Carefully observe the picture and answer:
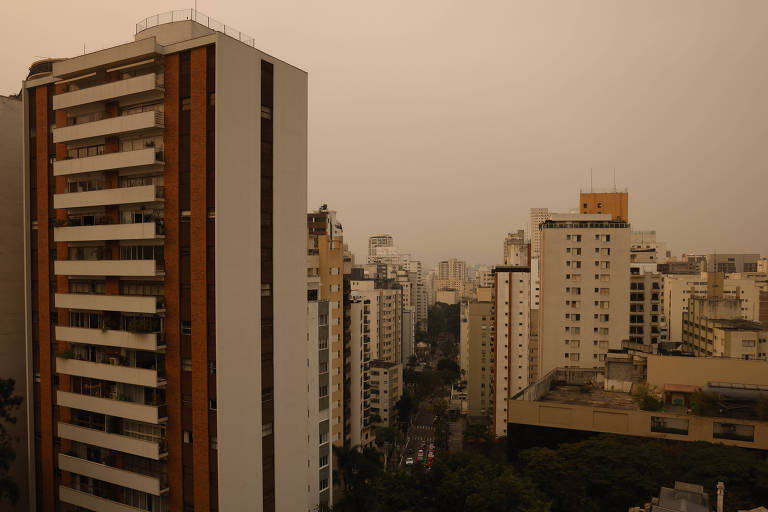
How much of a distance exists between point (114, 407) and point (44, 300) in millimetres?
6447

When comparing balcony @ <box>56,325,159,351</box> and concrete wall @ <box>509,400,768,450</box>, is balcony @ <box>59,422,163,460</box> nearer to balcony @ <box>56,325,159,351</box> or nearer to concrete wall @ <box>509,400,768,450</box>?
balcony @ <box>56,325,159,351</box>

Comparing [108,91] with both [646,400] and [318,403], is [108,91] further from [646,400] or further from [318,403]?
[646,400]

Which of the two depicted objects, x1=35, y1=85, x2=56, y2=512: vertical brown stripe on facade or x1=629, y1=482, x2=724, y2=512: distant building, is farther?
x1=35, y1=85, x2=56, y2=512: vertical brown stripe on facade

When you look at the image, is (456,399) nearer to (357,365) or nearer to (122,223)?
→ (357,365)

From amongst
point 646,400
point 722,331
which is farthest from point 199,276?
point 722,331

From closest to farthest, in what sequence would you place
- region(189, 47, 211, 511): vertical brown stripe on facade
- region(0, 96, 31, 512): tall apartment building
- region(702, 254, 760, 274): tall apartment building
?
region(189, 47, 211, 511): vertical brown stripe on facade < region(0, 96, 31, 512): tall apartment building < region(702, 254, 760, 274): tall apartment building

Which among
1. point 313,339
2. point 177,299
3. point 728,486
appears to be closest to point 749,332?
point 728,486

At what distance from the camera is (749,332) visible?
47.5 meters

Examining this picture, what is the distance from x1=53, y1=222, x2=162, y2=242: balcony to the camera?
60.8 feet

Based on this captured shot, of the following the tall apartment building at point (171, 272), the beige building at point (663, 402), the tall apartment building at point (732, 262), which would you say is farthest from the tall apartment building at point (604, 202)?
the tall apartment building at point (732, 262)

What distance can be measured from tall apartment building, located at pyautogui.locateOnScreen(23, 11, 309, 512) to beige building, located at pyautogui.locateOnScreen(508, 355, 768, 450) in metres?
13.3

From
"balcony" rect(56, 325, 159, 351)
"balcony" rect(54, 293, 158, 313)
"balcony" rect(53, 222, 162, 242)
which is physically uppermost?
"balcony" rect(53, 222, 162, 242)

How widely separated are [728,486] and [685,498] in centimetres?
664

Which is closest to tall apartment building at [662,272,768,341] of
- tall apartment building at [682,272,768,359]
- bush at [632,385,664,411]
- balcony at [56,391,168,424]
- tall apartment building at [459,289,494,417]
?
tall apartment building at [682,272,768,359]
